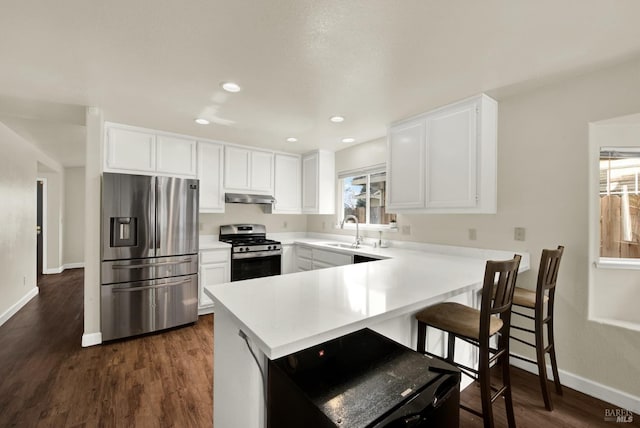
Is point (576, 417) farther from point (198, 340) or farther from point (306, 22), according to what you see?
point (198, 340)

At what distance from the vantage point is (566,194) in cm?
215

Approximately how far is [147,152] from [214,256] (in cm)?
148

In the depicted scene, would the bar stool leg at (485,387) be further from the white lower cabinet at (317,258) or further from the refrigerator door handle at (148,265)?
the refrigerator door handle at (148,265)

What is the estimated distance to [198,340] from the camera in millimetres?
2932

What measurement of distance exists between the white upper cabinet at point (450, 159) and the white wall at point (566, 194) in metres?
0.17

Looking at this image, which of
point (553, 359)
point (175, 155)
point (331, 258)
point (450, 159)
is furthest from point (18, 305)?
point (553, 359)

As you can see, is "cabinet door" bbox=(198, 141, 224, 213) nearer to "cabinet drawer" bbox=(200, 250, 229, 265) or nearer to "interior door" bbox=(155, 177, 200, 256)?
"interior door" bbox=(155, 177, 200, 256)

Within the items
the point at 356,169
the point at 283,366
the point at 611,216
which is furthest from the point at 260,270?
the point at 611,216

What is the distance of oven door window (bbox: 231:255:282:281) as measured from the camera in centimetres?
373

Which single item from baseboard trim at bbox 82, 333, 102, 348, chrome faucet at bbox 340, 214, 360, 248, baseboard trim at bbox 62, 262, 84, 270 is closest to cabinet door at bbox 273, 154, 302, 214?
chrome faucet at bbox 340, 214, 360, 248

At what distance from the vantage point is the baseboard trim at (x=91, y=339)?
2.75m

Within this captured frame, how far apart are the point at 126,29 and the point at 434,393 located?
2.26 metres

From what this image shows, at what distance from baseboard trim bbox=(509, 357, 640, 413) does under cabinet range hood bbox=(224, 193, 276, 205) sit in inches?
139

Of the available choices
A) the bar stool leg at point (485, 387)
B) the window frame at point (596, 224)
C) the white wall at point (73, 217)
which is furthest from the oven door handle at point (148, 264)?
the white wall at point (73, 217)
